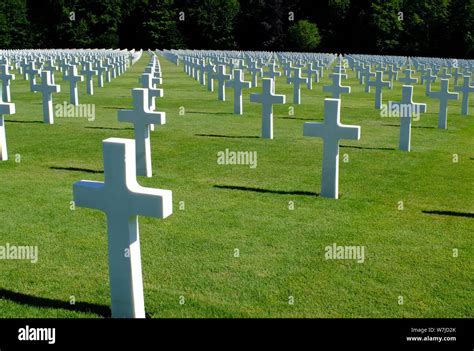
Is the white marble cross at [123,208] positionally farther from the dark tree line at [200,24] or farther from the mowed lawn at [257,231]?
the dark tree line at [200,24]

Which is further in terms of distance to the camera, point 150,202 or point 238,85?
point 238,85

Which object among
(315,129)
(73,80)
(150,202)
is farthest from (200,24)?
(150,202)

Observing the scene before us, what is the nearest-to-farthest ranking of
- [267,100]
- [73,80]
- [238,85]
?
[267,100] < [238,85] < [73,80]

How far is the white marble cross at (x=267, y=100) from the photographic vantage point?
12.6m

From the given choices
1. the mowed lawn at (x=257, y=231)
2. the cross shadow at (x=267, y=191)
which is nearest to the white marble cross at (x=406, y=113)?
the mowed lawn at (x=257, y=231)

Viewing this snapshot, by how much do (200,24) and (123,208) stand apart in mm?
80895

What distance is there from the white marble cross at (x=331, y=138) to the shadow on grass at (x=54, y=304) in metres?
4.04

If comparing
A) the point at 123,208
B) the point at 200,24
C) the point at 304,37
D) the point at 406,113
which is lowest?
the point at 406,113

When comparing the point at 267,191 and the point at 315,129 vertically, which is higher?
the point at 315,129

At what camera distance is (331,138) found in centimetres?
812

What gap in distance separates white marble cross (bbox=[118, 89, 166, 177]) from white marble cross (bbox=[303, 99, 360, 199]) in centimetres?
229

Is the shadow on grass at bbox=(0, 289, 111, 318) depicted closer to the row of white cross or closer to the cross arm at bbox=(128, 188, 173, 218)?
the row of white cross

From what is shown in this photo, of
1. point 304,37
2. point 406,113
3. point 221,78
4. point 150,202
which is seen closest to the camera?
point 150,202

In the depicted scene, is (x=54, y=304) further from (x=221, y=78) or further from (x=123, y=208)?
(x=221, y=78)
